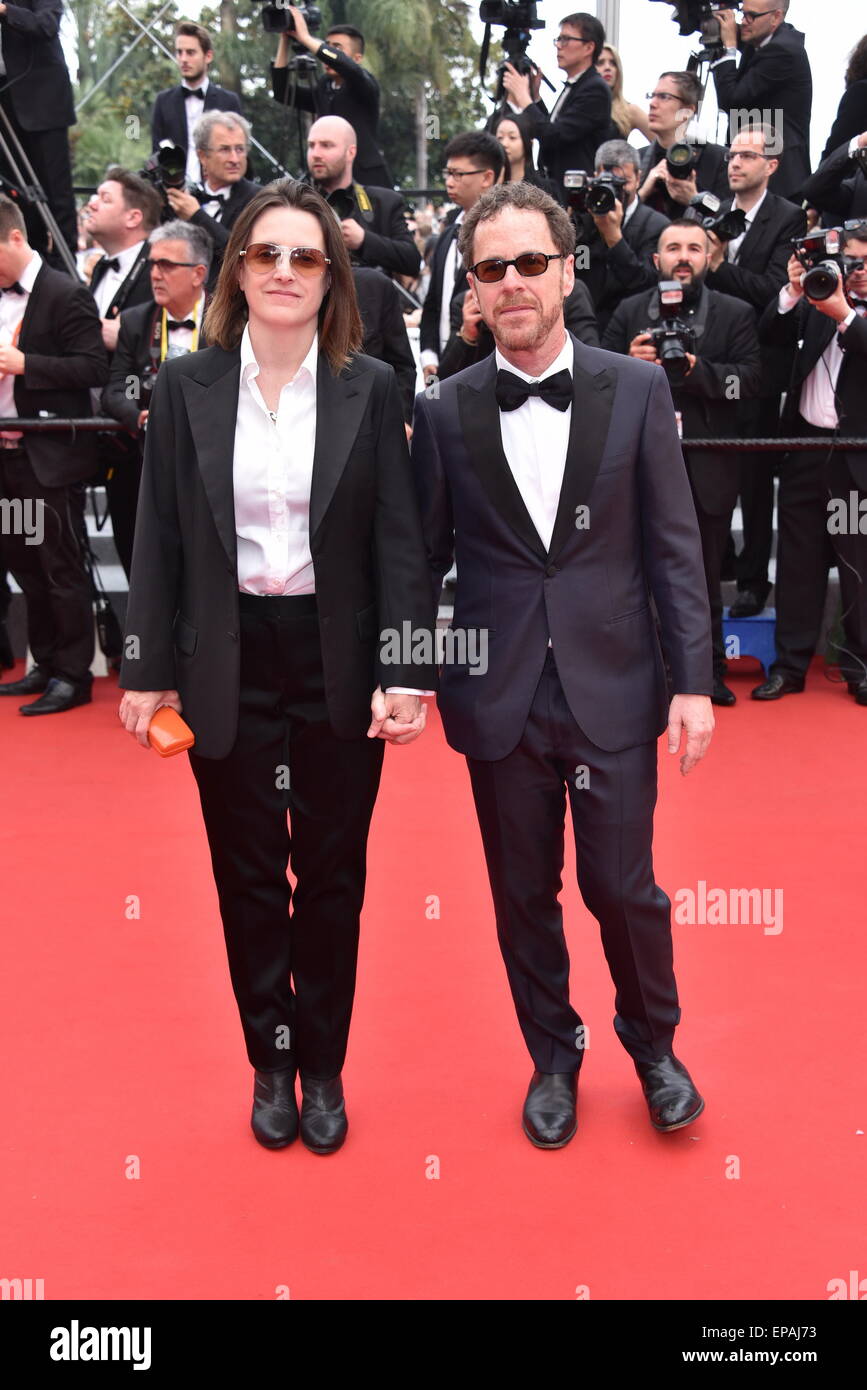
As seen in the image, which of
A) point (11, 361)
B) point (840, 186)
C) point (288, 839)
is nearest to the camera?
point (288, 839)

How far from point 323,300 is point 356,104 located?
5144 millimetres

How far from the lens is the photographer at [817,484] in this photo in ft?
18.4

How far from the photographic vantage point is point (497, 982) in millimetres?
3420

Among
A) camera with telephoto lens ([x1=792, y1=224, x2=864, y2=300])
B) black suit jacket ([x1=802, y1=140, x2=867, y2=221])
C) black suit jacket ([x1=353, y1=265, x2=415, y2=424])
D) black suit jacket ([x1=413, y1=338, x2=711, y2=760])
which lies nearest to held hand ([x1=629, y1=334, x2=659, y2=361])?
camera with telephoto lens ([x1=792, y1=224, x2=864, y2=300])

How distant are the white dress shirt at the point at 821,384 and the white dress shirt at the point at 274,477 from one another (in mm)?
3722

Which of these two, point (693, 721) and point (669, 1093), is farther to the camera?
point (669, 1093)

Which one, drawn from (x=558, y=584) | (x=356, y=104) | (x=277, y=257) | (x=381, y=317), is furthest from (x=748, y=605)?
(x=277, y=257)

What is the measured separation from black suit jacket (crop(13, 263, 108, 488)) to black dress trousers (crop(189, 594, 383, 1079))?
3.38 meters

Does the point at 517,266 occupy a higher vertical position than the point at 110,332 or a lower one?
higher

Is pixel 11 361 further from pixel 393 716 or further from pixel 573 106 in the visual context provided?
pixel 393 716

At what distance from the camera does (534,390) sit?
2506 mm

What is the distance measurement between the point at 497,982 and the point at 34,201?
16.9 ft

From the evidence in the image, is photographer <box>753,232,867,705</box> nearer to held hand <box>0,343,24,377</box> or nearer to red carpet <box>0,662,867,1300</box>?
red carpet <box>0,662,867,1300</box>

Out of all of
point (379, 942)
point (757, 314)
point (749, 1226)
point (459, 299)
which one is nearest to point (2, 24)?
point (459, 299)
